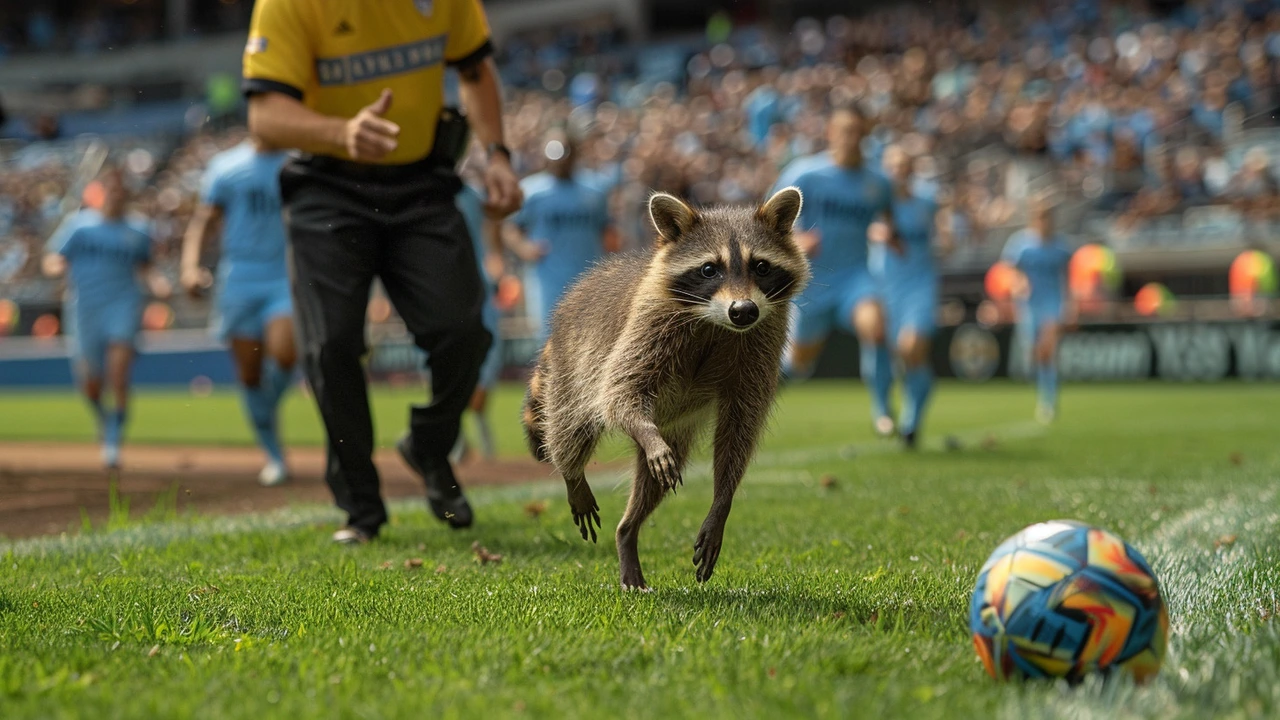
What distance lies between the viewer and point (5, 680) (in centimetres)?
283

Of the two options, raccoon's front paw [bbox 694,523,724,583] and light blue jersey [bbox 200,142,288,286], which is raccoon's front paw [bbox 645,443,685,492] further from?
light blue jersey [bbox 200,142,288,286]

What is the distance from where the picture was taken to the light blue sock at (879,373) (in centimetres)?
1123

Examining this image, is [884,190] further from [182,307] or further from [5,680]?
[182,307]

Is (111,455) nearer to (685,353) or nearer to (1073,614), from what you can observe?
(685,353)

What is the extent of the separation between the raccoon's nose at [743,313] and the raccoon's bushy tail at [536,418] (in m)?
1.22

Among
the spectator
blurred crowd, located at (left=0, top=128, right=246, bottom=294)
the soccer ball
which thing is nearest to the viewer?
the soccer ball

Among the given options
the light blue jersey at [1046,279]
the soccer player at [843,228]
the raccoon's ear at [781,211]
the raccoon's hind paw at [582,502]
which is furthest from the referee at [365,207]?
the light blue jersey at [1046,279]

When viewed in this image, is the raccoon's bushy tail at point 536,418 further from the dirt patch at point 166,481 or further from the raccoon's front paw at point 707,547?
the dirt patch at point 166,481

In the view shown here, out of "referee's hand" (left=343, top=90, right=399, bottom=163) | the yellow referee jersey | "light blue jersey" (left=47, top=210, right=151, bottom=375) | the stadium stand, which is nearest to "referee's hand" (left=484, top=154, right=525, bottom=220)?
the yellow referee jersey

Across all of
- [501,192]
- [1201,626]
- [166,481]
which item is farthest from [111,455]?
[1201,626]

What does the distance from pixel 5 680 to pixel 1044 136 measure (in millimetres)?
25955

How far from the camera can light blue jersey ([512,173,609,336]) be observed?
12266 millimetres

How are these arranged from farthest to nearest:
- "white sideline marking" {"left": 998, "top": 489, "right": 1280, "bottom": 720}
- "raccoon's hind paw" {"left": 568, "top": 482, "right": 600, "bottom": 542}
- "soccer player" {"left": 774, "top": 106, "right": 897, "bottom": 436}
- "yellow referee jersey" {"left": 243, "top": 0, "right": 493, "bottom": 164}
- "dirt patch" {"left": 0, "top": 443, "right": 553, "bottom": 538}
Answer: "soccer player" {"left": 774, "top": 106, "right": 897, "bottom": 436} → "dirt patch" {"left": 0, "top": 443, "right": 553, "bottom": 538} → "yellow referee jersey" {"left": 243, "top": 0, "right": 493, "bottom": 164} → "raccoon's hind paw" {"left": 568, "top": 482, "right": 600, "bottom": 542} → "white sideline marking" {"left": 998, "top": 489, "right": 1280, "bottom": 720}

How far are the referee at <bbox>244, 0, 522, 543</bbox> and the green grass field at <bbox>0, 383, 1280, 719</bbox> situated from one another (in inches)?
26.5
